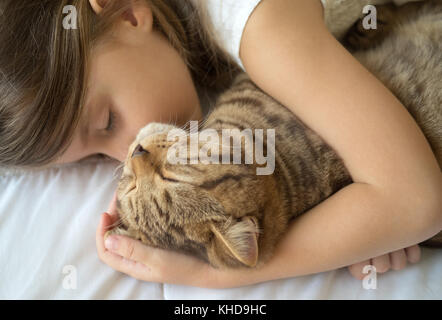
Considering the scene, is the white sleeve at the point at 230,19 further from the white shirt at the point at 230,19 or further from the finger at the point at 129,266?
the finger at the point at 129,266

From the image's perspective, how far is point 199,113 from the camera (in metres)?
1.16

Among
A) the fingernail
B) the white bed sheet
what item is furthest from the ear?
the fingernail

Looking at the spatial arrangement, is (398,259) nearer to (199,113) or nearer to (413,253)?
(413,253)

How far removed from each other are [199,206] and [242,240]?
0.11 meters

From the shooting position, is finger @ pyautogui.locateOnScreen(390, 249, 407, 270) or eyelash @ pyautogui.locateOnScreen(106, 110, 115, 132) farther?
eyelash @ pyautogui.locateOnScreen(106, 110, 115, 132)

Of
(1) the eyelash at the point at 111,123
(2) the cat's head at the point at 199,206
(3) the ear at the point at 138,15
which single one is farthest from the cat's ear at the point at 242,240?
(3) the ear at the point at 138,15

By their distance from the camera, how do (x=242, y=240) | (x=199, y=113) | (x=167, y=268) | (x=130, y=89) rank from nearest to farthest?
(x=242, y=240)
(x=167, y=268)
(x=130, y=89)
(x=199, y=113)

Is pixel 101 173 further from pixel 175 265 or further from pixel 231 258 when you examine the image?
pixel 231 258

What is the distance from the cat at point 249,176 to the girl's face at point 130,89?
3.7 inches

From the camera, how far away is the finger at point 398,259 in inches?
35.4

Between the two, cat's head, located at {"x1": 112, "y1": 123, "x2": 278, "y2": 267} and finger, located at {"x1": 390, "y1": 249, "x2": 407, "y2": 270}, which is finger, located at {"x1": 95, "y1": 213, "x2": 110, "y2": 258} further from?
finger, located at {"x1": 390, "y1": 249, "x2": 407, "y2": 270}

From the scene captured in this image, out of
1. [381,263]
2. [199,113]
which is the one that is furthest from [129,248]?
[381,263]

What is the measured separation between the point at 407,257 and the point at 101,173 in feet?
2.79

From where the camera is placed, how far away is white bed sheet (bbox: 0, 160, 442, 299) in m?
0.88
